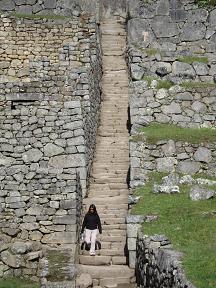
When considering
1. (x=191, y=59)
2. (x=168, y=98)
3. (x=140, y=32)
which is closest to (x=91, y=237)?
(x=168, y=98)

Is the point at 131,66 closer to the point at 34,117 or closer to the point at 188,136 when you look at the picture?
the point at 188,136

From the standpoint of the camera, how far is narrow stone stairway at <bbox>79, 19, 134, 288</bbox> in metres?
11.1

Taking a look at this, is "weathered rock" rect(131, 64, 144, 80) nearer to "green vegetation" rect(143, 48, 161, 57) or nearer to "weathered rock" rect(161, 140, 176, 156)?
"green vegetation" rect(143, 48, 161, 57)

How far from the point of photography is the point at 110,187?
1410 cm

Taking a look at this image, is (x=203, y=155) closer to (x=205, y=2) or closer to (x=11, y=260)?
(x=11, y=260)

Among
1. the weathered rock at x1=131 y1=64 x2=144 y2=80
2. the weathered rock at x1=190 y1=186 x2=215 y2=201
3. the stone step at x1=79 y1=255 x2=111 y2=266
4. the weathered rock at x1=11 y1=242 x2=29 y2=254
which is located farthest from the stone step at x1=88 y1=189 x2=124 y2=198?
the weathered rock at x1=131 y1=64 x2=144 y2=80

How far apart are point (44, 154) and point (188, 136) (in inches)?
181

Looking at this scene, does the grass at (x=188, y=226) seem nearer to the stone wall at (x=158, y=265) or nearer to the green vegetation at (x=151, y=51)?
the stone wall at (x=158, y=265)

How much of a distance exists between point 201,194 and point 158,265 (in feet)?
12.9

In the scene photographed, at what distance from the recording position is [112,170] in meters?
14.9

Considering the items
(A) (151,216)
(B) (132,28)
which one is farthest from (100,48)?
(A) (151,216)

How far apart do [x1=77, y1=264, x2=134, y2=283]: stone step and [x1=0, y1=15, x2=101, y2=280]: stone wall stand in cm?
44

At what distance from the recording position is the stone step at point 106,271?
35.4ft

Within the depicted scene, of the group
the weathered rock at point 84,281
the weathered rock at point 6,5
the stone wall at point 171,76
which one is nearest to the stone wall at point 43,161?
the weathered rock at point 84,281
